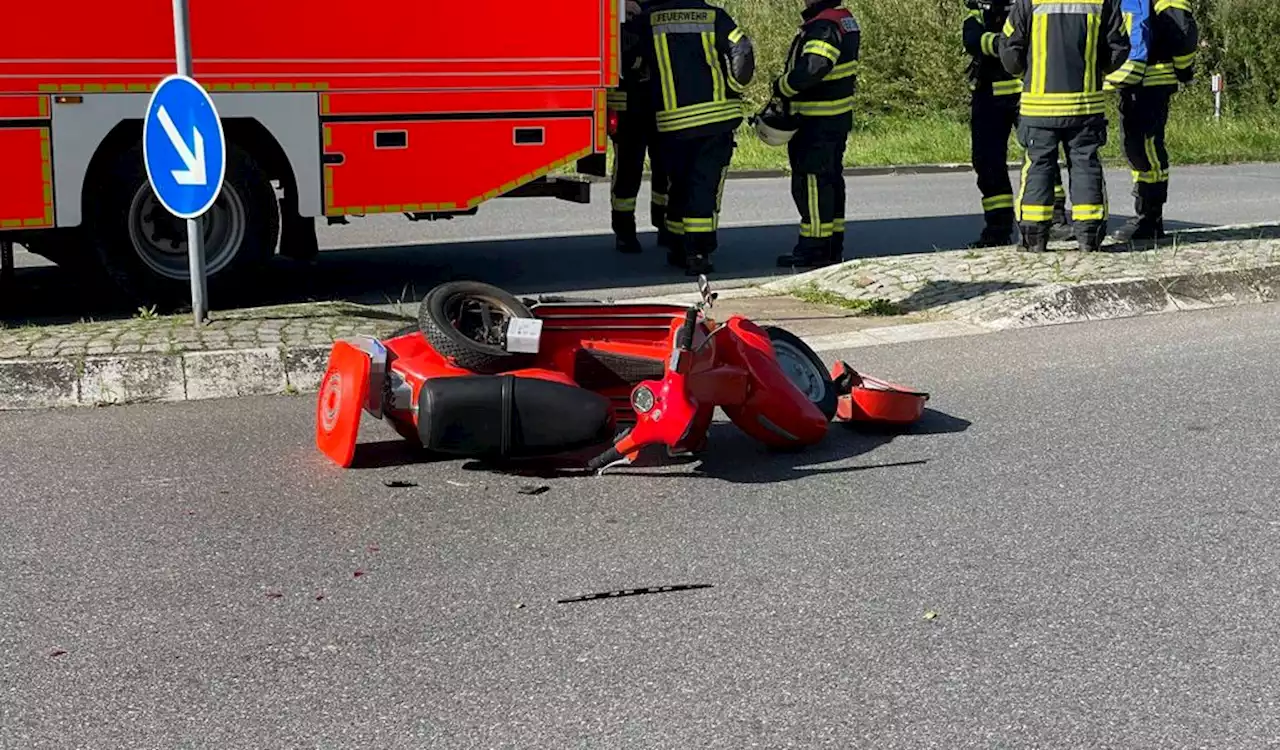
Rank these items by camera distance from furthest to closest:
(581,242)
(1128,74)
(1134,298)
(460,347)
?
(581,242)
(1128,74)
(1134,298)
(460,347)

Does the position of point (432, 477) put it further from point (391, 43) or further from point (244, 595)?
point (391, 43)

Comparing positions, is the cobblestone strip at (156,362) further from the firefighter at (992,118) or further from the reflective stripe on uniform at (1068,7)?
the firefighter at (992,118)

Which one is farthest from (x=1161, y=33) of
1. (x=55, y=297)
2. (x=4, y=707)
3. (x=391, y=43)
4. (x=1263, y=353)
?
(x=4, y=707)

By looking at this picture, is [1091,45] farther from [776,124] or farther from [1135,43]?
[776,124]

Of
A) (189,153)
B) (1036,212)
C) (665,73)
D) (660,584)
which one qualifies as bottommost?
(660,584)

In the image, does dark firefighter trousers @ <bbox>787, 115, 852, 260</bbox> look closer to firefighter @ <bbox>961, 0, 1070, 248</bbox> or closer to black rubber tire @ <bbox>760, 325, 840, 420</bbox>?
firefighter @ <bbox>961, 0, 1070, 248</bbox>

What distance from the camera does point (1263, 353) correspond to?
25.7 ft

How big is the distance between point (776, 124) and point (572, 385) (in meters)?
6.06

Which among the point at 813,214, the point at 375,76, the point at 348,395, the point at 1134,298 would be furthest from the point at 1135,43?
the point at 348,395

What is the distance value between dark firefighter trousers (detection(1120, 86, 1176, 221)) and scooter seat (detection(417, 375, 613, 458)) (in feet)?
23.1

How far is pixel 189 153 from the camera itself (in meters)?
7.34

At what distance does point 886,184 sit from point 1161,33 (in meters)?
7.50

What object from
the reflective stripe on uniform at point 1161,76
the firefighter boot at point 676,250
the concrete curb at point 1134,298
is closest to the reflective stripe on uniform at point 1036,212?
the concrete curb at point 1134,298

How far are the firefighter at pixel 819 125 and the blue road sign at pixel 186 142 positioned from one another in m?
4.67
